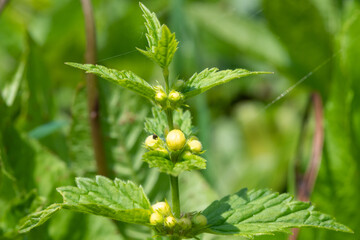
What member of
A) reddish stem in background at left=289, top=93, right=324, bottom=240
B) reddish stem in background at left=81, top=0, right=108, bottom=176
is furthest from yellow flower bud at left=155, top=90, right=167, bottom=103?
reddish stem in background at left=289, top=93, right=324, bottom=240

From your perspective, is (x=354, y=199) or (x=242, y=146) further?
(x=242, y=146)

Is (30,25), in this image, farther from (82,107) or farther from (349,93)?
(349,93)

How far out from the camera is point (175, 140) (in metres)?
0.58

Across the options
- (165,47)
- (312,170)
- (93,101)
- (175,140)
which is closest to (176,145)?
(175,140)

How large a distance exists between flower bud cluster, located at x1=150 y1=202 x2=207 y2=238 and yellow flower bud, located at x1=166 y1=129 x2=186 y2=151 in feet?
0.23

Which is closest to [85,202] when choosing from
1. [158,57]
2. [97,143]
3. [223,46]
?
[158,57]

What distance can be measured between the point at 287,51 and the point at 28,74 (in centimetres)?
74

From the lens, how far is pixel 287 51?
1.49 m

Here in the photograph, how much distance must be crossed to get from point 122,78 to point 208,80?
0.10m

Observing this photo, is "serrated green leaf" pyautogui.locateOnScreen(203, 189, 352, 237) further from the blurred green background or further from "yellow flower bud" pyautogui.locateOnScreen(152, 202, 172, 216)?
the blurred green background

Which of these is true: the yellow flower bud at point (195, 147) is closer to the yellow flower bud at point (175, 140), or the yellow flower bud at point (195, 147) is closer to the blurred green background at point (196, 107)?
the yellow flower bud at point (175, 140)

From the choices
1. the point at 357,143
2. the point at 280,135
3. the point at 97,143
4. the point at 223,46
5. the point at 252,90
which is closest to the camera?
the point at 97,143

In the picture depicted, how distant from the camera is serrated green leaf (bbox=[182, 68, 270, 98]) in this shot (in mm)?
578

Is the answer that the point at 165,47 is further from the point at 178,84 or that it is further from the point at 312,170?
the point at 312,170
